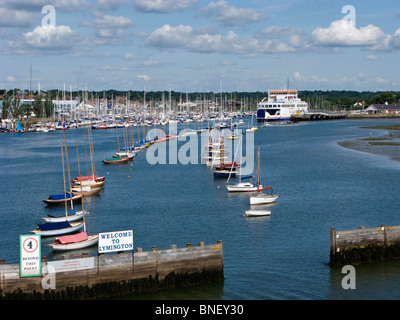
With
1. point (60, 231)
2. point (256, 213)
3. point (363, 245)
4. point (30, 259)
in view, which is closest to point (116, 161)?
point (256, 213)

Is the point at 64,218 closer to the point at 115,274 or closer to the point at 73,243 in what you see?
the point at 73,243

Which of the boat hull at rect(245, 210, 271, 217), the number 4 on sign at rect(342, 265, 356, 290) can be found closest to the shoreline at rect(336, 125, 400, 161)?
the boat hull at rect(245, 210, 271, 217)

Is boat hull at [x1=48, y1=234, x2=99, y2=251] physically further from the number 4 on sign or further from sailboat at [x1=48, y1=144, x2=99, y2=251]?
the number 4 on sign

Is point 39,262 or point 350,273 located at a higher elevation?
point 39,262

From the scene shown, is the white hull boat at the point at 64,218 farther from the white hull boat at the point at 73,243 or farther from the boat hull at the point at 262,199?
the boat hull at the point at 262,199

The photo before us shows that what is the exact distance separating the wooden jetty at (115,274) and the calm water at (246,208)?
29.6 inches

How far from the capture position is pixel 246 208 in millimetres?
52531

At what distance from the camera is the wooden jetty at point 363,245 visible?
113 feet

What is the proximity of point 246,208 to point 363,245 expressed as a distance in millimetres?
18587
